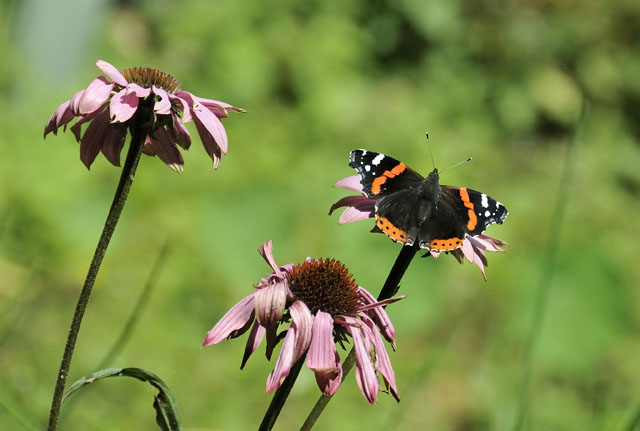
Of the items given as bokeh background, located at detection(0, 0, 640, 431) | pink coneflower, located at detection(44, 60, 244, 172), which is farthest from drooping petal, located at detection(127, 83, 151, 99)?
bokeh background, located at detection(0, 0, 640, 431)

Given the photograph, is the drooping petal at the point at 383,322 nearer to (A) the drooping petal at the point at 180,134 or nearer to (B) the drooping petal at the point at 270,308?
(B) the drooping petal at the point at 270,308

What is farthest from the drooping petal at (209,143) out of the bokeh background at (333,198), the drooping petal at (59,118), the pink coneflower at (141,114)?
the bokeh background at (333,198)

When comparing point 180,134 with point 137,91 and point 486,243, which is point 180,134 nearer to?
point 137,91

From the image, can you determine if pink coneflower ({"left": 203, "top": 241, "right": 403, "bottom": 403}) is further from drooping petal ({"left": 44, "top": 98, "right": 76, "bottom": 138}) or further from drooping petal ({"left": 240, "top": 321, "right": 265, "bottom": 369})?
drooping petal ({"left": 44, "top": 98, "right": 76, "bottom": 138})

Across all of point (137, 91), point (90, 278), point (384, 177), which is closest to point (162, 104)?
point (137, 91)

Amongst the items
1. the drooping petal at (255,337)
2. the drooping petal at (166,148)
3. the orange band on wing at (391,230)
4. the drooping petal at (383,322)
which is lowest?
the drooping petal at (255,337)

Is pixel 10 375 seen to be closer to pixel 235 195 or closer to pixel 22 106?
pixel 235 195

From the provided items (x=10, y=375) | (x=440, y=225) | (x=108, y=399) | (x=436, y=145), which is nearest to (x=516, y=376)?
(x=436, y=145)
